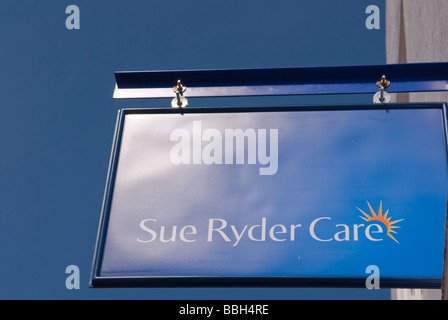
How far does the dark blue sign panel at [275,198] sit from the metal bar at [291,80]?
0.24 metres

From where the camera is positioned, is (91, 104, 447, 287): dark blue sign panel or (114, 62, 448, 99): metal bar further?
(114, 62, 448, 99): metal bar

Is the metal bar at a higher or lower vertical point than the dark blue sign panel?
higher

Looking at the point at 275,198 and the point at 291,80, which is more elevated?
the point at 291,80

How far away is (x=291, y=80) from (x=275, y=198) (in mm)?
857

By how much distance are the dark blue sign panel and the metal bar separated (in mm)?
242

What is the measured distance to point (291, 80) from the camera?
4.16m

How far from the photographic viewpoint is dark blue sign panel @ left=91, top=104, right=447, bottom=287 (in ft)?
10.7

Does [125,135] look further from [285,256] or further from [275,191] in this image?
[285,256]

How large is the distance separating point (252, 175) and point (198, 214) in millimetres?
→ 349

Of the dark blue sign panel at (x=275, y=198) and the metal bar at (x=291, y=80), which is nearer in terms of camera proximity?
A: the dark blue sign panel at (x=275, y=198)

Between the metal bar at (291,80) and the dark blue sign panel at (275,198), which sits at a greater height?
the metal bar at (291,80)

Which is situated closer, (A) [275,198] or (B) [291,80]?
(A) [275,198]

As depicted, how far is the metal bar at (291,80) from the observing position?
4078 mm
